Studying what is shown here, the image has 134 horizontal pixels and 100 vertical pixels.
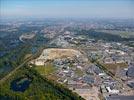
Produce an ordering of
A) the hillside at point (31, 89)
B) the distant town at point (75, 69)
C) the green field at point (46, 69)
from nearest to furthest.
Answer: the hillside at point (31, 89), the distant town at point (75, 69), the green field at point (46, 69)

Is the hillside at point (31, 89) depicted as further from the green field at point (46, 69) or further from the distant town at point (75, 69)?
the green field at point (46, 69)

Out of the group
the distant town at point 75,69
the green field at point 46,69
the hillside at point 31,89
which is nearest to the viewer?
the hillside at point 31,89

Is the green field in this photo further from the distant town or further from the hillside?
the hillside

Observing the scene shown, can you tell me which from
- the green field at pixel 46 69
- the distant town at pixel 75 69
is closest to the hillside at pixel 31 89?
the distant town at pixel 75 69

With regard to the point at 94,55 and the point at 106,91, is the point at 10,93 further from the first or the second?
the point at 94,55

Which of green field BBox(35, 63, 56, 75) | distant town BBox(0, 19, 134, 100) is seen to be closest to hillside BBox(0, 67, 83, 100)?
distant town BBox(0, 19, 134, 100)

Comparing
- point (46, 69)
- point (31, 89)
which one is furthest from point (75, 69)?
point (31, 89)

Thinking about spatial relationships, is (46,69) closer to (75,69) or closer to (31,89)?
(75,69)

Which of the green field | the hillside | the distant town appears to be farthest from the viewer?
the green field

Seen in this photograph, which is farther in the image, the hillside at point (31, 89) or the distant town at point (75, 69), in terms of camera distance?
the distant town at point (75, 69)

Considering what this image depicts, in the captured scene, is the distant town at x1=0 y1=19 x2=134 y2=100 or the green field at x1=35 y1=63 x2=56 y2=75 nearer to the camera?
the distant town at x1=0 y1=19 x2=134 y2=100

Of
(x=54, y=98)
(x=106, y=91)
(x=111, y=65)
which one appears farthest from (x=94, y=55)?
(x=54, y=98)
